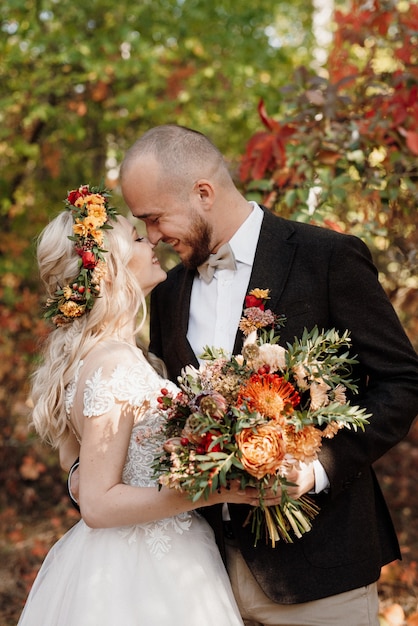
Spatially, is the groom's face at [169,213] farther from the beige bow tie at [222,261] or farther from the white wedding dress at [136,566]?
the white wedding dress at [136,566]

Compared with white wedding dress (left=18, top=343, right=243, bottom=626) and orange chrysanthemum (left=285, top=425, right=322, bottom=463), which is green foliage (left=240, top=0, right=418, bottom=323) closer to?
white wedding dress (left=18, top=343, right=243, bottom=626)

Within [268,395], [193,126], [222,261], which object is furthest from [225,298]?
[193,126]

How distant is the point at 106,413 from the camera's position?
257 cm

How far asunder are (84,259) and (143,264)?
33cm

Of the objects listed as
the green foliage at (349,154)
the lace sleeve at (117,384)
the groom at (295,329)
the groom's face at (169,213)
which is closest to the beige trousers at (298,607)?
the groom at (295,329)

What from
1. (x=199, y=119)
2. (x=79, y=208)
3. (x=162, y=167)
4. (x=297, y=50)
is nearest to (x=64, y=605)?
(x=79, y=208)

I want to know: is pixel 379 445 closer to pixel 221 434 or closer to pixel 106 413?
pixel 221 434

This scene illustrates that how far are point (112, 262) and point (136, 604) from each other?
1306 millimetres

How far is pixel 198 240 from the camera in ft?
10.0

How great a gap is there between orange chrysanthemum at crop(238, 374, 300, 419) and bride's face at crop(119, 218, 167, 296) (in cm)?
108

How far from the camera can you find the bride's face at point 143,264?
3039mm

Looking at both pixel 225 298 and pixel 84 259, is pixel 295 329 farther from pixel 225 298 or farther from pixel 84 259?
pixel 84 259

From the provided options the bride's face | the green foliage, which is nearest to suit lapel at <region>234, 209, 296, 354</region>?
the bride's face

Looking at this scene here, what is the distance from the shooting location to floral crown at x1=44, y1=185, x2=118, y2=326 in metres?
2.82
